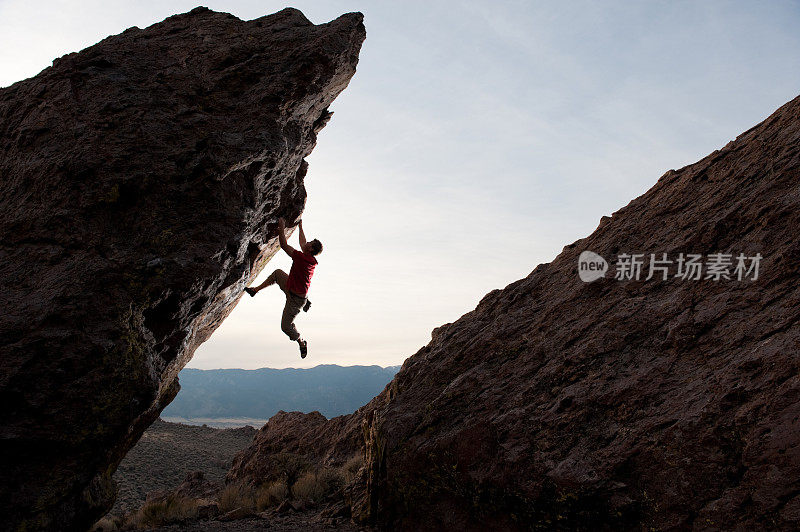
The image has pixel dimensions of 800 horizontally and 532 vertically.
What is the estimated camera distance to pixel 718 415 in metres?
6.07

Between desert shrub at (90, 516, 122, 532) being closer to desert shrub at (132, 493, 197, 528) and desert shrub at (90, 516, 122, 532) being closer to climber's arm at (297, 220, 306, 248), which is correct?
desert shrub at (132, 493, 197, 528)

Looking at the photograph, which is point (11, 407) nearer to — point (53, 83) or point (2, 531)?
point (2, 531)

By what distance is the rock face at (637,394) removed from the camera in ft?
19.1

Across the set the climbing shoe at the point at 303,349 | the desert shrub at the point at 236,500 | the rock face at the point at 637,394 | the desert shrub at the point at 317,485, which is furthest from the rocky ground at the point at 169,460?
the rock face at the point at 637,394

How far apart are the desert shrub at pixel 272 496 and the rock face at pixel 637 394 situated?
9.65 ft

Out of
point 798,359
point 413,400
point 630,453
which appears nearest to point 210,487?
point 413,400

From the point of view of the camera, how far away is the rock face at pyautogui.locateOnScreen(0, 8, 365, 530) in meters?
6.34

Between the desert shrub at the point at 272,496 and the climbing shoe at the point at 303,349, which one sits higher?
the climbing shoe at the point at 303,349

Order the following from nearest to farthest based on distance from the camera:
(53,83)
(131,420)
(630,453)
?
1. (630,453)
2. (131,420)
3. (53,83)

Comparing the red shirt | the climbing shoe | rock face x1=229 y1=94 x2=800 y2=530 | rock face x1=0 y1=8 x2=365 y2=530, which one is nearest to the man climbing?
the red shirt

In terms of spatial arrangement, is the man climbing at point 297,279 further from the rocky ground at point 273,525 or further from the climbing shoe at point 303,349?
the rocky ground at point 273,525

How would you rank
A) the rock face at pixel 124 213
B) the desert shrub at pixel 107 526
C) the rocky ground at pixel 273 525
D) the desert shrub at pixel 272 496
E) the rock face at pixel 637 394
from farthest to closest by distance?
the desert shrub at pixel 272 496 < the rocky ground at pixel 273 525 < the desert shrub at pixel 107 526 < the rock face at pixel 124 213 < the rock face at pixel 637 394

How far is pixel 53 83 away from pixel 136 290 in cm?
449

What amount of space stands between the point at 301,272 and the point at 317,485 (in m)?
5.43
